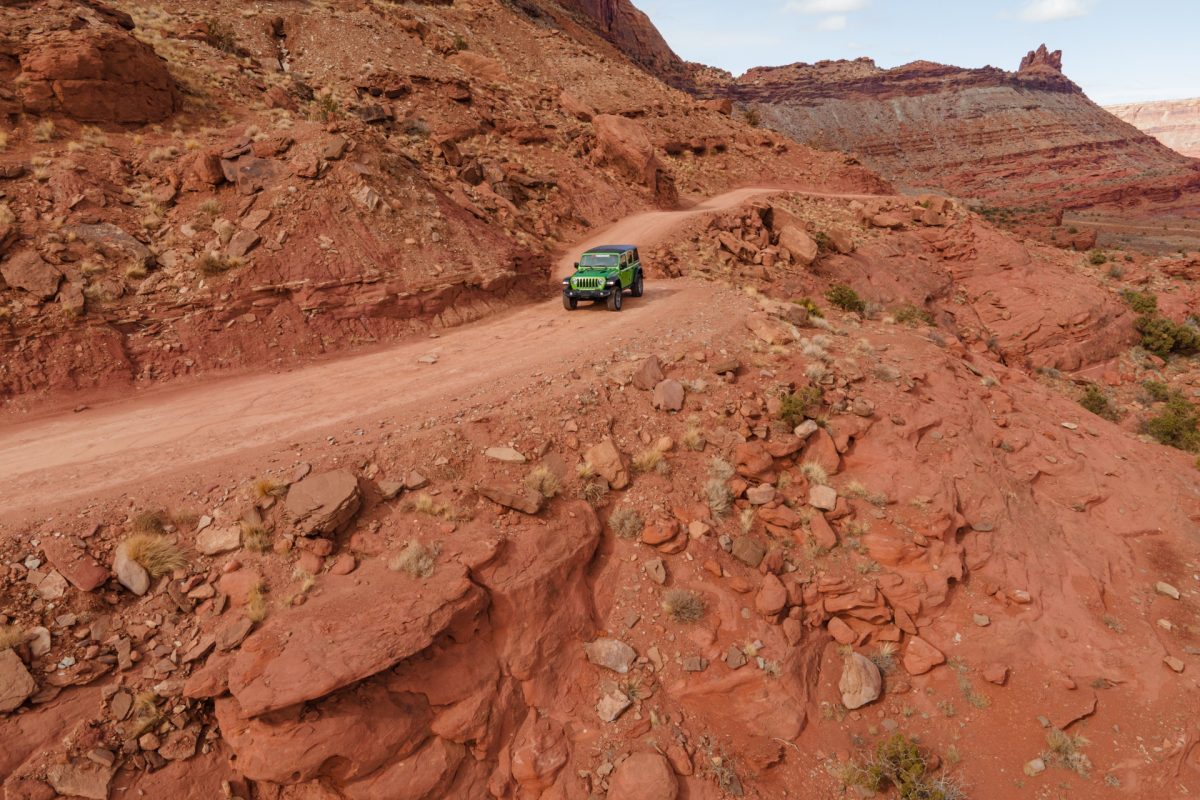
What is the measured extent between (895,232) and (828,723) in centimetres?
3254

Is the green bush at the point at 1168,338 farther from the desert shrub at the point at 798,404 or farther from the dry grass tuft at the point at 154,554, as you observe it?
the dry grass tuft at the point at 154,554

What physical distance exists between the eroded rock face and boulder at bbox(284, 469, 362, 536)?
17.0m

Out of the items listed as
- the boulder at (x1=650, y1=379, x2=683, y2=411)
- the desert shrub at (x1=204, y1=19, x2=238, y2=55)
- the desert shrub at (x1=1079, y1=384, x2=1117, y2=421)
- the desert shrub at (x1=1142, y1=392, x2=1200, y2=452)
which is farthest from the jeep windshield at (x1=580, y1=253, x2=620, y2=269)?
the desert shrub at (x1=204, y1=19, x2=238, y2=55)

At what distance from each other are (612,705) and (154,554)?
6574mm

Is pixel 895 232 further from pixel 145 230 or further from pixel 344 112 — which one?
pixel 145 230

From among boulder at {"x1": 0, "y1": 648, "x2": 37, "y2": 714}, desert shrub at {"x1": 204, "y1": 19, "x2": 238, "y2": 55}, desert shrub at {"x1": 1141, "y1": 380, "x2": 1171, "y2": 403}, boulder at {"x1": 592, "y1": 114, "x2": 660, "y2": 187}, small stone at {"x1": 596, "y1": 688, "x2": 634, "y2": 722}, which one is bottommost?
desert shrub at {"x1": 1141, "y1": 380, "x2": 1171, "y2": 403}

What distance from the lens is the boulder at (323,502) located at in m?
8.08

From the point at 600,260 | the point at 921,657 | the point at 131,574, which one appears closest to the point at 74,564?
the point at 131,574

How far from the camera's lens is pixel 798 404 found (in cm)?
1178

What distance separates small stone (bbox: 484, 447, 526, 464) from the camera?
9.70 m

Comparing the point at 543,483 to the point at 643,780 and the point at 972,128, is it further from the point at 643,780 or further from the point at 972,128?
the point at 972,128

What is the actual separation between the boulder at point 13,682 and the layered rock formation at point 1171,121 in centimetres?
24057

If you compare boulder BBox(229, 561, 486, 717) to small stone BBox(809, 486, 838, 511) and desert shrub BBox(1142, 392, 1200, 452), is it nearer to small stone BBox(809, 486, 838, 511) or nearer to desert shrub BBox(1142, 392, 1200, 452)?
small stone BBox(809, 486, 838, 511)

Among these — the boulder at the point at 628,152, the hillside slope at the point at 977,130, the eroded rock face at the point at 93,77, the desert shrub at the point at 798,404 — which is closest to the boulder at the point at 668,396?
the desert shrub at the point at 798,404
